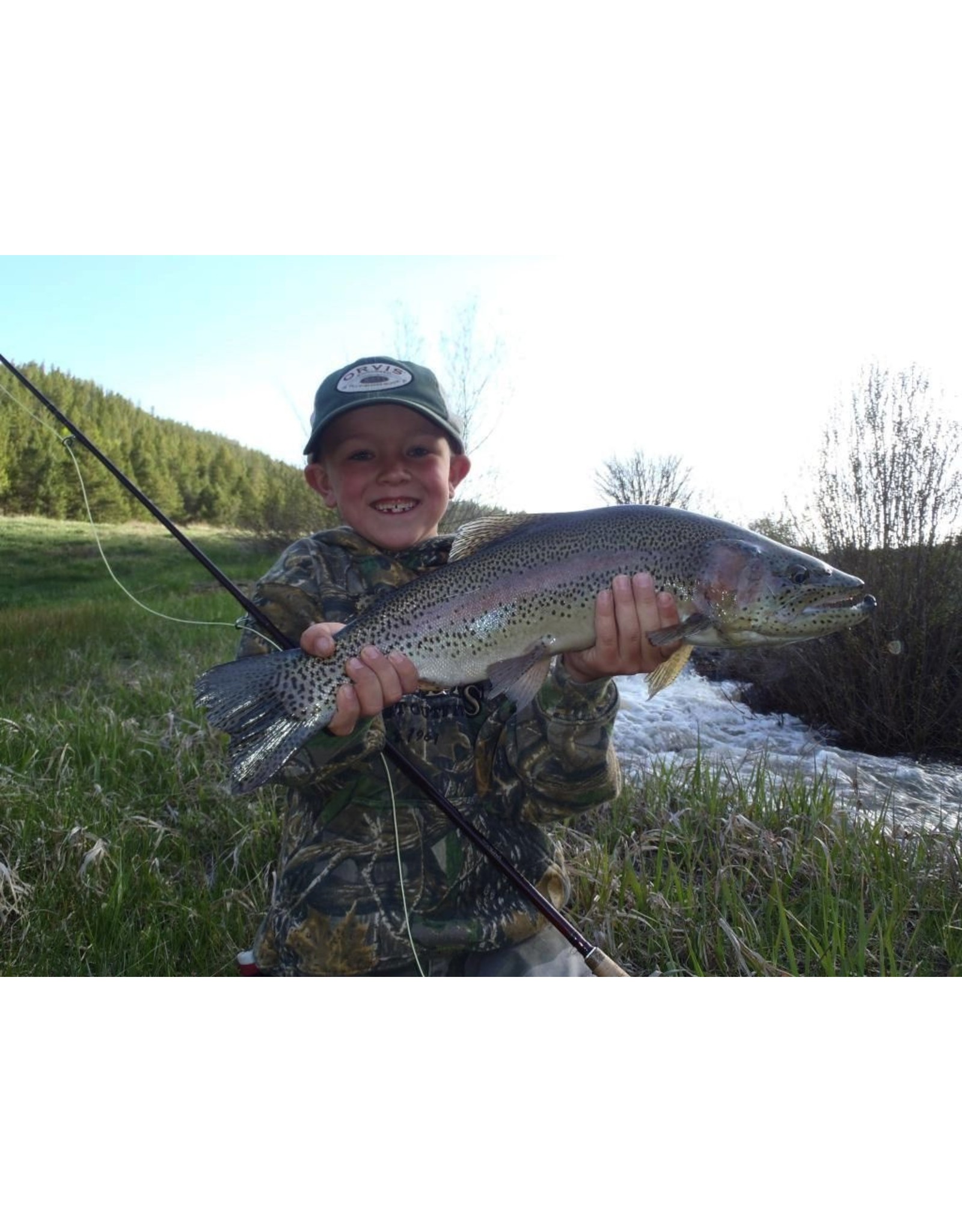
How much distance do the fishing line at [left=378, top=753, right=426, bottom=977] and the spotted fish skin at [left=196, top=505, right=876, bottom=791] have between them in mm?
406

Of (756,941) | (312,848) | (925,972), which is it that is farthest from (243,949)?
(925,972)

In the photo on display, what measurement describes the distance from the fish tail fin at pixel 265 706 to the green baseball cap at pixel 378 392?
2.86 feet

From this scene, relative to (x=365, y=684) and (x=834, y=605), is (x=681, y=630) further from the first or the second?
(x=365, y=684)

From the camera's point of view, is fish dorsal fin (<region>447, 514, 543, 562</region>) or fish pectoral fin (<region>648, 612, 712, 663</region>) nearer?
A: fish pectoral fin (<region>648, 612, 712, 663</region>)

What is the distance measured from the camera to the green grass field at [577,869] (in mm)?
2943

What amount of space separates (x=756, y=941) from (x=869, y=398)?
5935 mm

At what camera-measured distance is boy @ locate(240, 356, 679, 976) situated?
227 centimetres

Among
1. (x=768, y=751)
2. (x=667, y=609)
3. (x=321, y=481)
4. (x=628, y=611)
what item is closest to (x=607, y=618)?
(x=628, y=611)

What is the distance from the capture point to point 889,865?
328 cm

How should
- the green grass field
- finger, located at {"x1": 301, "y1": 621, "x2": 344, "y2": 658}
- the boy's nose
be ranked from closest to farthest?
1. finger, located at {"x1": 301, "y1": 621, "x2": 344, "y2": 658}
2. the boy's nose
3. the green grass field

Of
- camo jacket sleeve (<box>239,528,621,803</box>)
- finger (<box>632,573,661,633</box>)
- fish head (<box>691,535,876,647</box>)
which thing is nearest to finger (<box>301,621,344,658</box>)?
camo jacket sleeve (<box>239,528,621,803</box>)

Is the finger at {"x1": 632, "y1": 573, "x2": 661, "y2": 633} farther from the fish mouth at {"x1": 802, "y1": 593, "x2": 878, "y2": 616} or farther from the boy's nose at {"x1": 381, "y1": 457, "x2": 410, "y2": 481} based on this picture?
the boy's nose at {"x1": 381, "y1": 457, "x2": 410, "y2": 481}

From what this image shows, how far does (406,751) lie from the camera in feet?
8.53

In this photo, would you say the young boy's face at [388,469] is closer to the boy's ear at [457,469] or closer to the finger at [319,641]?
the boy's ear at [457,469]
